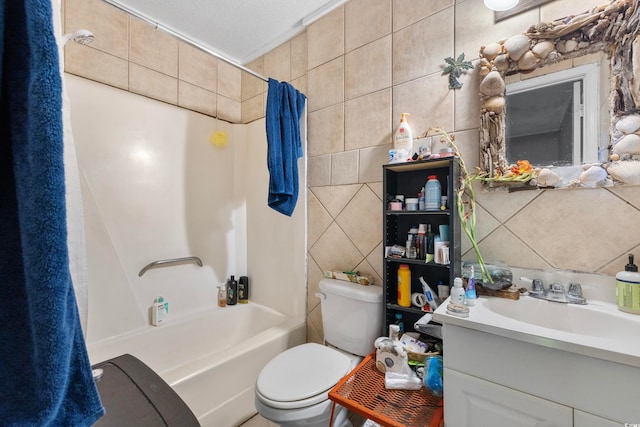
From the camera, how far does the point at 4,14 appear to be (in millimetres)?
310

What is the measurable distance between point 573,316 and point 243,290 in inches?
77.7

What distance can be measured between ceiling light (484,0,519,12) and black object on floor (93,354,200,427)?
1721 mm

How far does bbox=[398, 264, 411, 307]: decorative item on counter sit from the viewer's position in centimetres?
124

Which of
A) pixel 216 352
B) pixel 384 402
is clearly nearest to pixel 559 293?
pixel 384 402

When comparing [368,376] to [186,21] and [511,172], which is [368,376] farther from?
[186,21]

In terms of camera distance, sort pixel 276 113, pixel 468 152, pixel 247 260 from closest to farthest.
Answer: pixel 468 152, pixel 276 113, pixel 247 260

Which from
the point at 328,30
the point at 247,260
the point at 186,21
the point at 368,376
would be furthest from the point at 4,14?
the point at 247,260

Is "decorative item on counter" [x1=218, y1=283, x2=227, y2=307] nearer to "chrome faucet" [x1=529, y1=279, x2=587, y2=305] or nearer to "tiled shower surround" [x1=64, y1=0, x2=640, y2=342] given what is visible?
"tiled shower surround" [x1=64, y1=0, x2=640, y2=342]

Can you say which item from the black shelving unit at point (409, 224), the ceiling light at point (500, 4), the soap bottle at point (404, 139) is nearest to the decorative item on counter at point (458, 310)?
the black shelving unit at point (409, 224)

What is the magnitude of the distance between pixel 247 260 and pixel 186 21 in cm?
177

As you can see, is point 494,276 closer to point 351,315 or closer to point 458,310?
point 458,310

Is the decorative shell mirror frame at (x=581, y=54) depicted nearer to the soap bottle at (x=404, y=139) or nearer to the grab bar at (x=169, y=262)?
the soap bottle at (x=404, y=139)

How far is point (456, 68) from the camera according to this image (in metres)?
1.23

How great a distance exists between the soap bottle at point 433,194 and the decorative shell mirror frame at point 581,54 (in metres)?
0.20
